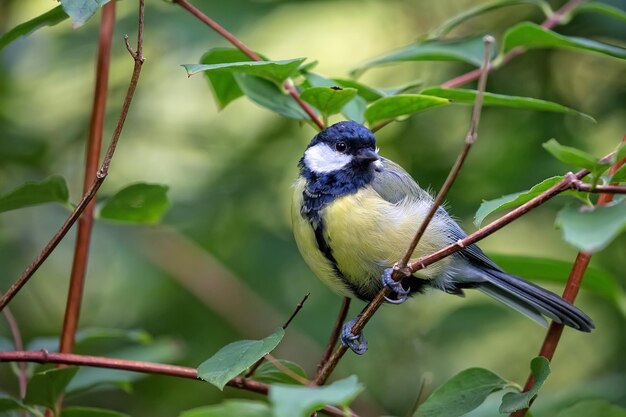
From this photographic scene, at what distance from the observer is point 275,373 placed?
1744mm

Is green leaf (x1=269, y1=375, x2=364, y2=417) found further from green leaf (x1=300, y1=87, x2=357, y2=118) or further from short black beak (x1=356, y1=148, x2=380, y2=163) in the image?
short black beak (x1=356, y1=148, x2=380, y2=163)

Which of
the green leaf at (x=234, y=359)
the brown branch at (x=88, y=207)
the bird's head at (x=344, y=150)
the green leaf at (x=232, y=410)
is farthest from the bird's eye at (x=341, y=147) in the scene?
the green leaf at (x=232, y=410)

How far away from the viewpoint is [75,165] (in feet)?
11.7

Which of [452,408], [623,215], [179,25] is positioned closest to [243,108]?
[179,25]

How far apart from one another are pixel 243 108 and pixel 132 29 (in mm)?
810

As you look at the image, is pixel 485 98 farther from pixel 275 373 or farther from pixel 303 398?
pixel 303 398

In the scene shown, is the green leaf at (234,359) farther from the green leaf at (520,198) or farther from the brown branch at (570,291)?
the brown branch at (570,291)

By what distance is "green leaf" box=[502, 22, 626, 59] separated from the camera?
6.23 ft

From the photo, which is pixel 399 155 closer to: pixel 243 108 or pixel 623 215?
pixel 243 108

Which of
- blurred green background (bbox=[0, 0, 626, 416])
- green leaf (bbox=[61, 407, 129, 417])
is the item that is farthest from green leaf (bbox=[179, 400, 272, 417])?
blurred green background (bbox=[0, 0, 626, 416])

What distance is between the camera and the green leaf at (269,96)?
75.8 inches

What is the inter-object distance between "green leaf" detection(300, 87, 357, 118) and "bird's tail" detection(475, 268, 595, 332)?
0.67m

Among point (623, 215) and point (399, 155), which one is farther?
point (399, 155)

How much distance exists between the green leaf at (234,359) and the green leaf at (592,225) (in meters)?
0.52
